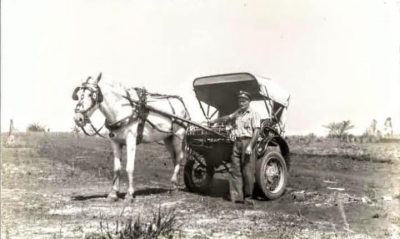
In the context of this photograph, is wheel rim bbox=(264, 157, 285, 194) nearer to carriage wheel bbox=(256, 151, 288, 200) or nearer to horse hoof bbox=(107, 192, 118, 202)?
carriage wheel bbox=(256, 151, 288, 200)

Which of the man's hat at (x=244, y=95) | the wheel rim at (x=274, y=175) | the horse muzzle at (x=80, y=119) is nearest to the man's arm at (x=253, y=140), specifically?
the man's hat at (x=244, y=95)

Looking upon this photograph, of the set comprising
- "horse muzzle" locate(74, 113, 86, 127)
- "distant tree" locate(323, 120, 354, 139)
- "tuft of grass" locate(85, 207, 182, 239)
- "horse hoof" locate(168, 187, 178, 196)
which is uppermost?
"distant tree" locate(323, 120, 354, 139)

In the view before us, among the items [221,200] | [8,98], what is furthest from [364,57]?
[8,98]

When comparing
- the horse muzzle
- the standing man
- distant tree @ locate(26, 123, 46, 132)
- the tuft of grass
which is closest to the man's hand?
the standing man

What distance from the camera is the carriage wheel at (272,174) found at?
20.6ft

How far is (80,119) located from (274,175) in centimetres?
267

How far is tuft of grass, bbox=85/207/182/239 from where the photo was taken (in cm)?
466

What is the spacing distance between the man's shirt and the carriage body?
5.8 inches

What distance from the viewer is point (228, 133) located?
6277mm

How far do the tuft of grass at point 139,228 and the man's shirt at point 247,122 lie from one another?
156 cm

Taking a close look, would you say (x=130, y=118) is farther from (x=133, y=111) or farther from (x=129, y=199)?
(x=129, y=199)

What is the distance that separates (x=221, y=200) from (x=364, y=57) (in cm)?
237

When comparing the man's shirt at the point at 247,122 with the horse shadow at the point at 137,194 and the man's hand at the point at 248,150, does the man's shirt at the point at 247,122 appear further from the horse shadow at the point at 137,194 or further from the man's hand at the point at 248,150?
the horse shadow at the point at 137,194

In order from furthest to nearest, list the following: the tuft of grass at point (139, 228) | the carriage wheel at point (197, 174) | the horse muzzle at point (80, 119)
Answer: the carriage wheel at point (197, 174)
the horse muzzle at point (80, 119)
the tuft of grass at point (139, 228)
